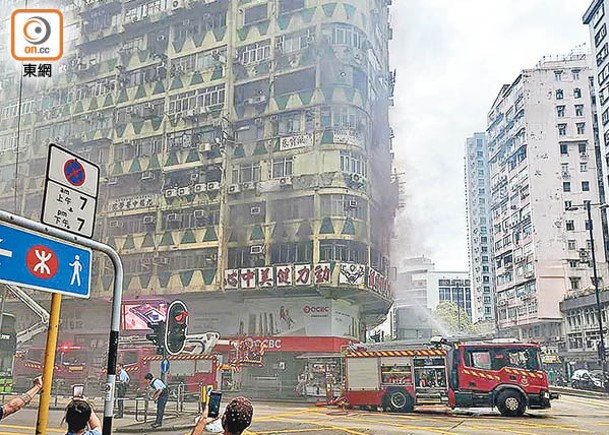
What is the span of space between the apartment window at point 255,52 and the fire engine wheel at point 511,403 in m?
24.4

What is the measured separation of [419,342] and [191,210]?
1918cm

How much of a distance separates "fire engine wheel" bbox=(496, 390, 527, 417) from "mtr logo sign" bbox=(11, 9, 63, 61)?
16.6m

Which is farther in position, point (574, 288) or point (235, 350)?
point (574, 288)

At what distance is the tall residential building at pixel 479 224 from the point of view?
110 m

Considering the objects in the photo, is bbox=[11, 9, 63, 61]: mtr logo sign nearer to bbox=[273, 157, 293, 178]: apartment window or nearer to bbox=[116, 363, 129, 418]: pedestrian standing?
bbox=[116, 363, 129, 418]: pedestrian standing

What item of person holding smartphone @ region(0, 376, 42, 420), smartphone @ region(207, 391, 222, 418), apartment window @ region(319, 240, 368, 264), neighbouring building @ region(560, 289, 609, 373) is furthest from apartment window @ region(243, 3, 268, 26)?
smartphone @ region(207, 391, 222, 418)

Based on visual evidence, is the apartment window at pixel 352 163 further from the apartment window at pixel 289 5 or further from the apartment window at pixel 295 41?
the apartment window at pixel 289 5

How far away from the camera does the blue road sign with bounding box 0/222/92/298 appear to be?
A: 3.30 m

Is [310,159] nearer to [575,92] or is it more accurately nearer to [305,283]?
[305,283]

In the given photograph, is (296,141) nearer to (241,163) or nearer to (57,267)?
(241,163)

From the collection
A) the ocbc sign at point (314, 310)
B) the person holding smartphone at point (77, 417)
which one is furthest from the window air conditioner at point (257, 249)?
the person holding smartphone at point (77, 417)

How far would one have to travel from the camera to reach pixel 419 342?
2119 centimetres

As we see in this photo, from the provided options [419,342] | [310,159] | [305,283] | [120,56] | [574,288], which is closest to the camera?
[419,342]

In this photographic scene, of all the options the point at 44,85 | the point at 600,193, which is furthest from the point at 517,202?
the point at 44,85
